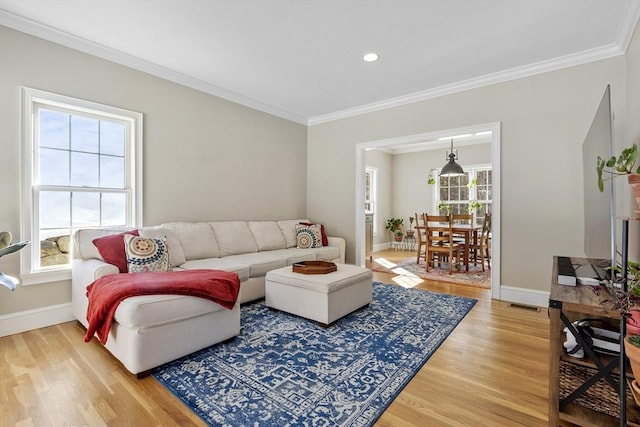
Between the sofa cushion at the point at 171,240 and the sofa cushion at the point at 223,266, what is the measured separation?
0.28ft

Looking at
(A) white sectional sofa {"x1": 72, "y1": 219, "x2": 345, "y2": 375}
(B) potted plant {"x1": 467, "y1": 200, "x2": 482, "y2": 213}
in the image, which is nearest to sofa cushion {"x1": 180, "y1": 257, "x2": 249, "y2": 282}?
(A) white sectional sofa {"x1": 72, "y1": 219, "x2": 345, "y2": 375}

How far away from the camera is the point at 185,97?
3828mm

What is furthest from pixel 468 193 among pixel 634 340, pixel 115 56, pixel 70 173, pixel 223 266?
pixel 70 173

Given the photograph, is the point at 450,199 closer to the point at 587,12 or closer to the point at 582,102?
the point at 582,102

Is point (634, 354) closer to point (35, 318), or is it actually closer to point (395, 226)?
point (35, 318)

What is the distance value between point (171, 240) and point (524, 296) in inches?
157

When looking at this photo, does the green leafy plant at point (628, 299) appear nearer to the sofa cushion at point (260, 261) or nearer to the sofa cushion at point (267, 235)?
the sofa cushion at point (260, 261)

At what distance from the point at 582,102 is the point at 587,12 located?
3.33 feet

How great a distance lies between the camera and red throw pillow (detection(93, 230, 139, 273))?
8.65 feet

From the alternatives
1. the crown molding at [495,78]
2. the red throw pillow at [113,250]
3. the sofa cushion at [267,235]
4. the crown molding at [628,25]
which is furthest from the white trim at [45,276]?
the crown molding at [628,25]

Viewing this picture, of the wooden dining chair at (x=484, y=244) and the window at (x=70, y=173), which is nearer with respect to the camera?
the window at (x=70, y=173)

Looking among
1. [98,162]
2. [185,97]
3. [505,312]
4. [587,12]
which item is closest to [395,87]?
[587,12]

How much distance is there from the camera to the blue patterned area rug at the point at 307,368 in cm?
163

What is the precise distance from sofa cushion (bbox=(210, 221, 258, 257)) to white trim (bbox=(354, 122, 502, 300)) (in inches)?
69.2
